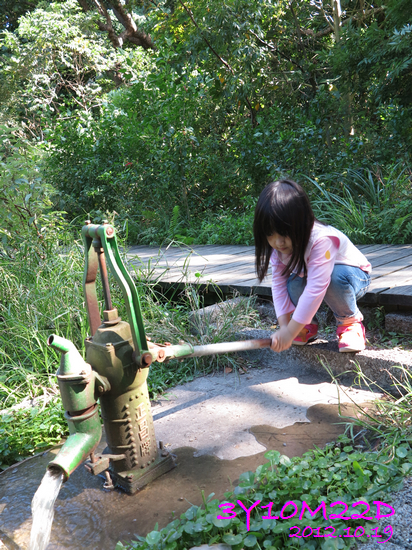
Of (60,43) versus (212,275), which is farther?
(60,43)

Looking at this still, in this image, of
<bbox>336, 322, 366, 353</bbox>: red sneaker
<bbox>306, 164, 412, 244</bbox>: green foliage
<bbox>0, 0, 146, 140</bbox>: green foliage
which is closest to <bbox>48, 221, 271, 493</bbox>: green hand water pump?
<bbox>336, 322, 366, 353</bbox>: red sneaker

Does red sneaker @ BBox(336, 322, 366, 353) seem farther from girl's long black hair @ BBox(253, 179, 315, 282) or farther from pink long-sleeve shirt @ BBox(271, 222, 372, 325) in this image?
girl's long black hair @ BBox(253, 179, 315, 282)

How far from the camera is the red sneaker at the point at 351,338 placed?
7.30 feet

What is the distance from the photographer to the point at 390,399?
79.2 inches

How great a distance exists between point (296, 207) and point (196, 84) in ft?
18.4

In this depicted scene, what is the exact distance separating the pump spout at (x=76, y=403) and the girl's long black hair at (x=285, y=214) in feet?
3.17

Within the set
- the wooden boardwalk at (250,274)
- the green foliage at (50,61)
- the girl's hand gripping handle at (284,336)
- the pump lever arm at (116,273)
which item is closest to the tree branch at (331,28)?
the wooden boardwalk at (250,274)

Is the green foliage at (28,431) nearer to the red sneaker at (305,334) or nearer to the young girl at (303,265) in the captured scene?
the young girl at (303,265)

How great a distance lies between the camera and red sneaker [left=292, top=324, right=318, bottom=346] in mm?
2436

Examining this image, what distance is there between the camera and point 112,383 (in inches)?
60.4

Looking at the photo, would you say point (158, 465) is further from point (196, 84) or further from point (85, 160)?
point (85, 160)

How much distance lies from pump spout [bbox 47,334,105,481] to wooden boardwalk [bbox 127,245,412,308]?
1596 millimetres

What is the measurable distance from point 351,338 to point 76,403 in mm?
1396

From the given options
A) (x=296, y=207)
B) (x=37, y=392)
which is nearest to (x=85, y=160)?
(x=37, y=392)
